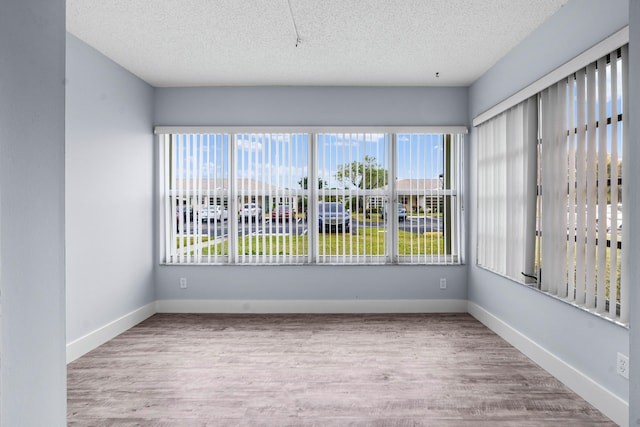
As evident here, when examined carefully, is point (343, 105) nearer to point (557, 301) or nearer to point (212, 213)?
point (212, 213)

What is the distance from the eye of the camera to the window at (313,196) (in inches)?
192

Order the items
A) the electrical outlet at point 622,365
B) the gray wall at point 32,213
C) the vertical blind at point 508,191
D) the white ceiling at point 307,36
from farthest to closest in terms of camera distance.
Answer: the vertical blind at point 508,191 → the white ceiling at point 307,36 → the electrical outlet at point 622,365 → the gray wall at point 32,213

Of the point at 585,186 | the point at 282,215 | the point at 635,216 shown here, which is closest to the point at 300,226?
the point at 282,215

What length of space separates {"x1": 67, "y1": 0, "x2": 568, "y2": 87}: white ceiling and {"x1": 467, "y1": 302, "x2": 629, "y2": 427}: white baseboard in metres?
2.67

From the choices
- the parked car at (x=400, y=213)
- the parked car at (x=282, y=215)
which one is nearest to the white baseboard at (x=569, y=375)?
the parked car at (x=400, y=213)

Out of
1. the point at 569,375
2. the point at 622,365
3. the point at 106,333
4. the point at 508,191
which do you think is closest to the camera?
the point at 622,365

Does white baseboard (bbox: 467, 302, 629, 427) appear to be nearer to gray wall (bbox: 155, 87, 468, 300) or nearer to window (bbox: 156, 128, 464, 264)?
gray wall (bbox: 155, 87, 468, 300)

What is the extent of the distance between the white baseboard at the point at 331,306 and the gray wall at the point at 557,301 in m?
0.56

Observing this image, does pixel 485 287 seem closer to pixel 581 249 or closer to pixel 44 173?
pixel 581 249

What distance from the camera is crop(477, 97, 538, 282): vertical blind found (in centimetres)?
341

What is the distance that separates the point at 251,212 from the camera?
492 centimetres

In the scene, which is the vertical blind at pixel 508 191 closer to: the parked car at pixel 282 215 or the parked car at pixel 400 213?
the parked car at pixel 400 213

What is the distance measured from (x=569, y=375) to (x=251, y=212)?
3.57 meters

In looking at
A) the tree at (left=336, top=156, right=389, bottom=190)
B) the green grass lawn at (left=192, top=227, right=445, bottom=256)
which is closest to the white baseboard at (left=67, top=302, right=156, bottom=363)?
the green grass lawn at (left=192, top=227, right=445, bottom=256)
